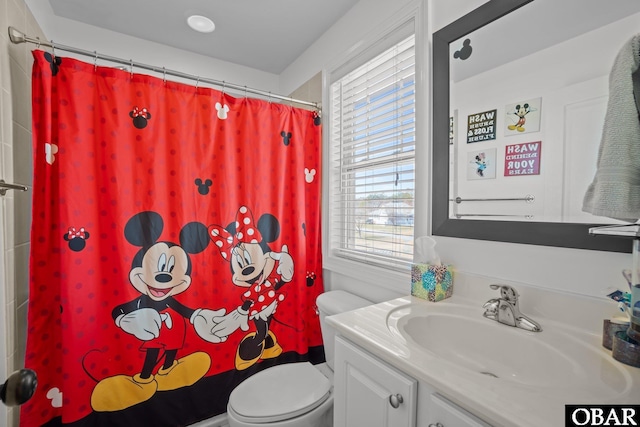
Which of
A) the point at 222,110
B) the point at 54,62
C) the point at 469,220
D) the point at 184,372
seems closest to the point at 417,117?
the point at 469,220

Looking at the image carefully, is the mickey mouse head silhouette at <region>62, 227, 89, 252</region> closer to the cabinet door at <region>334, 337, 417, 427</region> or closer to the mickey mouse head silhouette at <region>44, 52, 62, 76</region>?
the mickey mouse head silhouette at <region>44, 52, 62, 76</region>

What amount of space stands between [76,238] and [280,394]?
1.19 metres

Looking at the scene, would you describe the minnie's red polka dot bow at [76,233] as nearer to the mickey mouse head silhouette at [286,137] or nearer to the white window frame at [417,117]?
the mickey mouse head silhouette at [286,137]

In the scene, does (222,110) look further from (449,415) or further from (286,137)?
(449,415)

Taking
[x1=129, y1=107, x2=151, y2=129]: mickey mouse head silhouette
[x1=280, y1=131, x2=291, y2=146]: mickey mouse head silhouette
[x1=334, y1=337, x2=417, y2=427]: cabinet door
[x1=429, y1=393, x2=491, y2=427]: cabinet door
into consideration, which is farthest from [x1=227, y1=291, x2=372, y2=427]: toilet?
[x1=129, y1=107, x2=151, y2=129]: mickey mouse head silhouette

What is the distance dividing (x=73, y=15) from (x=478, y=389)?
2709 millimetres

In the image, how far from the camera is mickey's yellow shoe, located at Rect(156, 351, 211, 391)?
4.86 feet

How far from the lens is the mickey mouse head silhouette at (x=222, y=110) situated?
5.32 feet

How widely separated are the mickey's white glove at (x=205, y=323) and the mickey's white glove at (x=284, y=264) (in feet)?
1.44

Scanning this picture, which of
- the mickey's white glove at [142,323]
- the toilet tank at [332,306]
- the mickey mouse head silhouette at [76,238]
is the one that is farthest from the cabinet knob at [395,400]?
the mickey mouse head silhouette at [76,238]

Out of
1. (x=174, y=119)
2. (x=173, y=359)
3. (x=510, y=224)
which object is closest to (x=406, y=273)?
(x=510, y=224)

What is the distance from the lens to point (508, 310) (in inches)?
34.4

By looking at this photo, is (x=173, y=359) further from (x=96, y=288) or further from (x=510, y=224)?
(x=510, y=224)

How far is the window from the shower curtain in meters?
0.24
